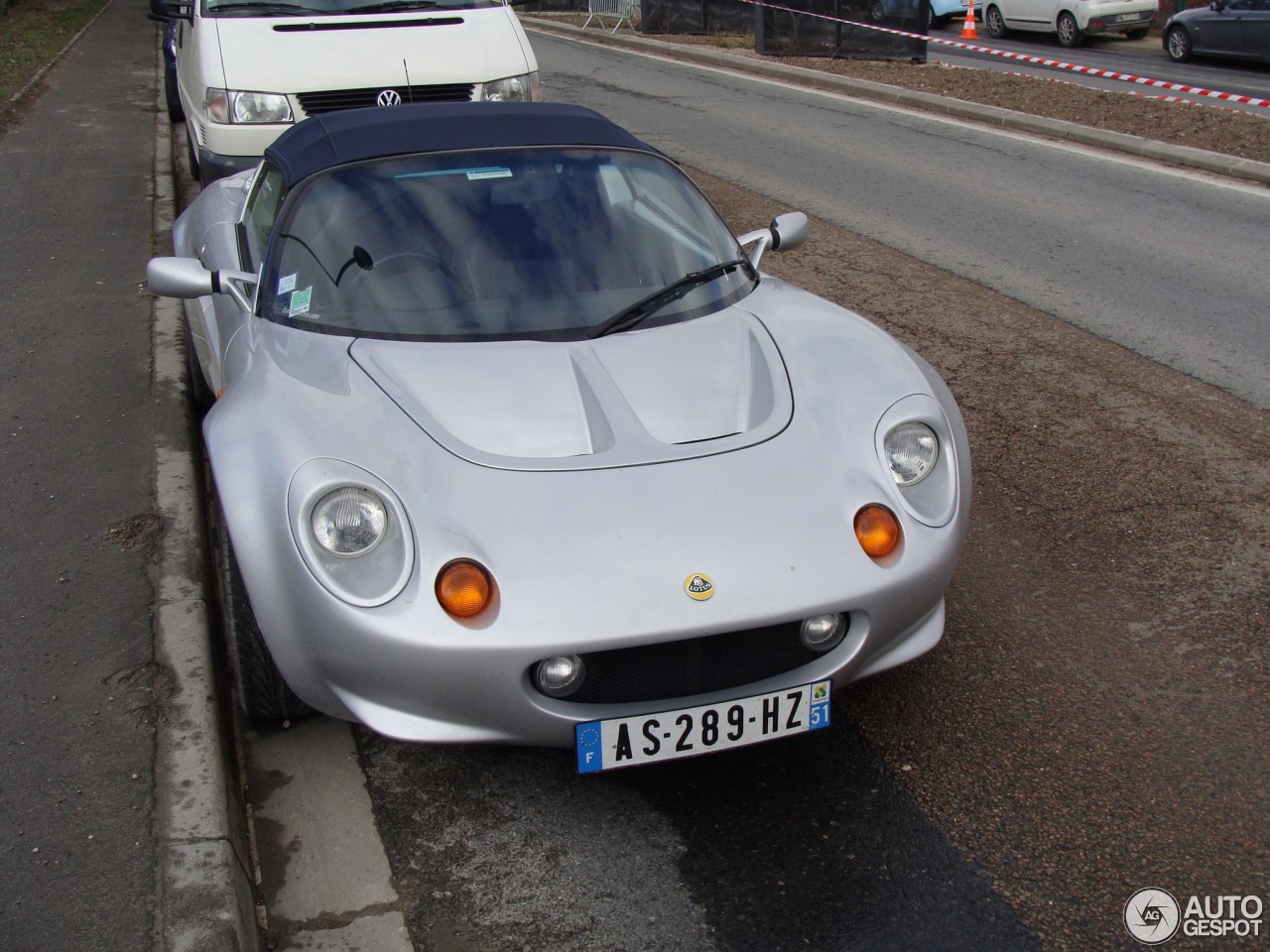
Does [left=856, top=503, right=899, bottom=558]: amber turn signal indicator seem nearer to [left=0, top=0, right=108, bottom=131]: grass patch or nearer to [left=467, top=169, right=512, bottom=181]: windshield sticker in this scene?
[left=467, top=169, right=512, bottom=181]: windshield sticker

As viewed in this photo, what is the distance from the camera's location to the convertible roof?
4184 mm

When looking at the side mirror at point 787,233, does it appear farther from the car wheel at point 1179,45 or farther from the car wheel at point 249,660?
the car wheel at point 1179,45

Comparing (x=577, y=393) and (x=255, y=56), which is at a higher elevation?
(x=255, y=56)

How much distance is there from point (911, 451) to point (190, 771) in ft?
6.54

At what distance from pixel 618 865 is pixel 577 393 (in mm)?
1216

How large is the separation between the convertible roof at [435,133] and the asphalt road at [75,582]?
1.38 metres

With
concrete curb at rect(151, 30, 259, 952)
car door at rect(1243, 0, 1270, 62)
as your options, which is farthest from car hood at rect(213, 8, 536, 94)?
car door at rect(1243, 0, 1270, 62)

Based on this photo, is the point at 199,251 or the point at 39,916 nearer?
the point at 39,916

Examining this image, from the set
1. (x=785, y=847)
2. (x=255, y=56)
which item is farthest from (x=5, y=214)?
(x=785, y=847)

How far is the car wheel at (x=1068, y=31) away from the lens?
76.1 ft

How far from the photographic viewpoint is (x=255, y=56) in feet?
26.1

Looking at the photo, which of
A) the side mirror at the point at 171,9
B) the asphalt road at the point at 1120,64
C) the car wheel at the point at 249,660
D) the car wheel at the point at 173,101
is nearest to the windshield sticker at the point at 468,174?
the car wheel at the point at 249,660

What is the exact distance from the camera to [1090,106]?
13.6 m

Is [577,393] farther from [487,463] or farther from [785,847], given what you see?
[785,847]
